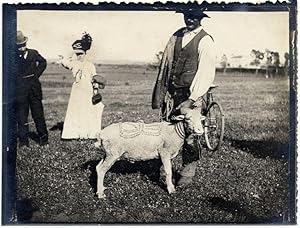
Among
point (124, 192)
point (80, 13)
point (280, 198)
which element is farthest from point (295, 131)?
point (80, 13)

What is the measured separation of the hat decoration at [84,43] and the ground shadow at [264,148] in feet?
2.38

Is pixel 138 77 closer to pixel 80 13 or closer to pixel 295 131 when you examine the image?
pixel 80 13

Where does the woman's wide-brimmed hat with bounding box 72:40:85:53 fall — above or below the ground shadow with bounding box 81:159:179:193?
above

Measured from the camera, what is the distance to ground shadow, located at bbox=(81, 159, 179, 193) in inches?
124

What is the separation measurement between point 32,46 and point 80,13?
0.24 m

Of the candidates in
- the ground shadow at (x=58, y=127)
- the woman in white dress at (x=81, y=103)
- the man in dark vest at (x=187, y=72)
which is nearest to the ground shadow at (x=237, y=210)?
the man in dark vest at (x=187, y=72)

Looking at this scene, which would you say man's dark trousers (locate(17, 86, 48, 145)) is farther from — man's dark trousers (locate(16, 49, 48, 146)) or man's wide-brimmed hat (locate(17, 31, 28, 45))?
man's wide-brimmed hat (locate(17, 31, 28, 45))

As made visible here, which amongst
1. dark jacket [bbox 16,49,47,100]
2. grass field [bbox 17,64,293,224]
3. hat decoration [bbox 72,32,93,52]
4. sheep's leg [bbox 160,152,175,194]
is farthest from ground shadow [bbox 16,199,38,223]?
hat decoration [bbox 72,32,93,52]

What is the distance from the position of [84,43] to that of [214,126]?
64 centimetres

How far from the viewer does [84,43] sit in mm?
3160

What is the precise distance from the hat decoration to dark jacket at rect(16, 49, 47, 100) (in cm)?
16

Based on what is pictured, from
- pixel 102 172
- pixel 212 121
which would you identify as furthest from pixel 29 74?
pixel 212 121

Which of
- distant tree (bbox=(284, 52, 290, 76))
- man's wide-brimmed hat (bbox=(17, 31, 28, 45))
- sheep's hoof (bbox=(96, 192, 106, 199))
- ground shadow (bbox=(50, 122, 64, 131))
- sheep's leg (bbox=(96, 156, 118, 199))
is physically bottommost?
sheep's hoof (bbox=(96, 192, 106, 199))

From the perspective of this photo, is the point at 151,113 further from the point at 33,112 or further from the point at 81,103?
the point at 33,112
